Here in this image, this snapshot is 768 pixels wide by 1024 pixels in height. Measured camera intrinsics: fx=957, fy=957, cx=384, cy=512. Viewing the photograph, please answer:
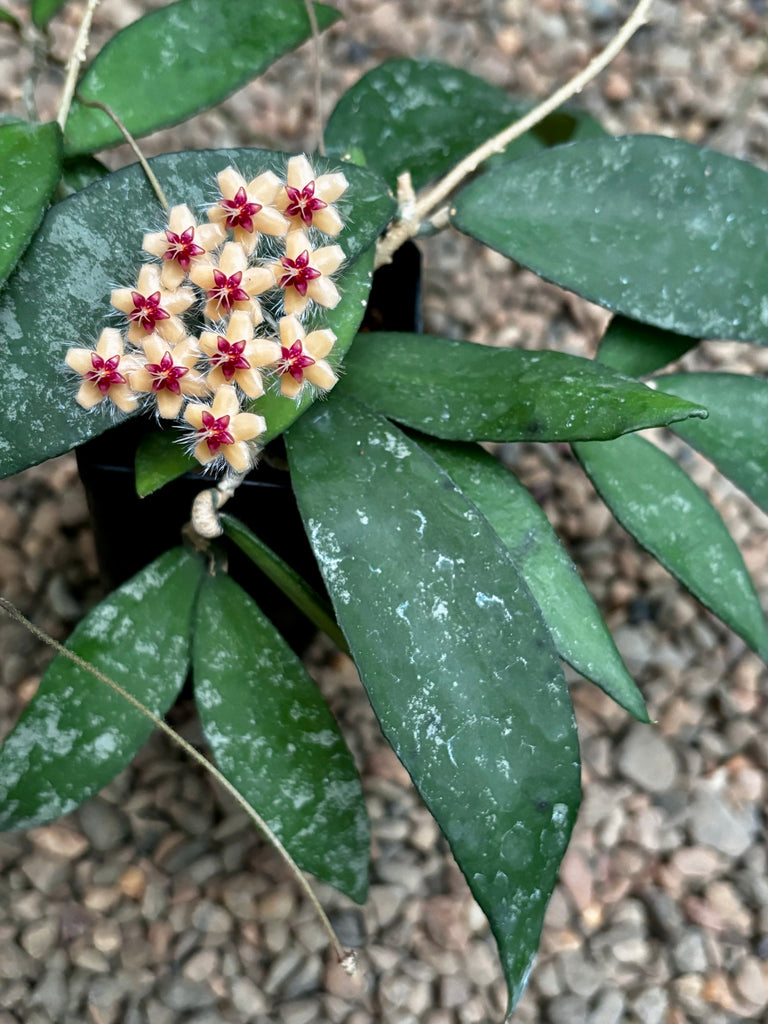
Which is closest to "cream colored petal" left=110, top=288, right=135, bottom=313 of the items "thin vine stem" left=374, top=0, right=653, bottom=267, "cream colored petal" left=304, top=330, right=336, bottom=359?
"cream colored petal" left=304, top=330, right=336, bottom=359

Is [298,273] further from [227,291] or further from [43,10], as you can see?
[43,10]

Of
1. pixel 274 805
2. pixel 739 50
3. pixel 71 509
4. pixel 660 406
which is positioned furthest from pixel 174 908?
pixel 739 50

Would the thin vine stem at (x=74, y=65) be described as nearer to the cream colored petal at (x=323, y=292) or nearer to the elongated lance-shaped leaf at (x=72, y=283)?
the elongated lance-shaped leaf at (x=72, y=283)

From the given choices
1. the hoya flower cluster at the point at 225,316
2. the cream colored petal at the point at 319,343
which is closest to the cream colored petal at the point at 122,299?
the hoya flower cluster at the point at 225,316

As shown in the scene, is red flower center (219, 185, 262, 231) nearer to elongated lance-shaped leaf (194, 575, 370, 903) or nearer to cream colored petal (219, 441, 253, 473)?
cream colored petal (219, 441, 253, 473)

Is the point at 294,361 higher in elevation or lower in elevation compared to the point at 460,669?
higher

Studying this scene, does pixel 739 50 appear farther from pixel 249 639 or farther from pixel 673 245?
pixel 249 639

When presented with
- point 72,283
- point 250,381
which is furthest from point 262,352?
point 72,283
